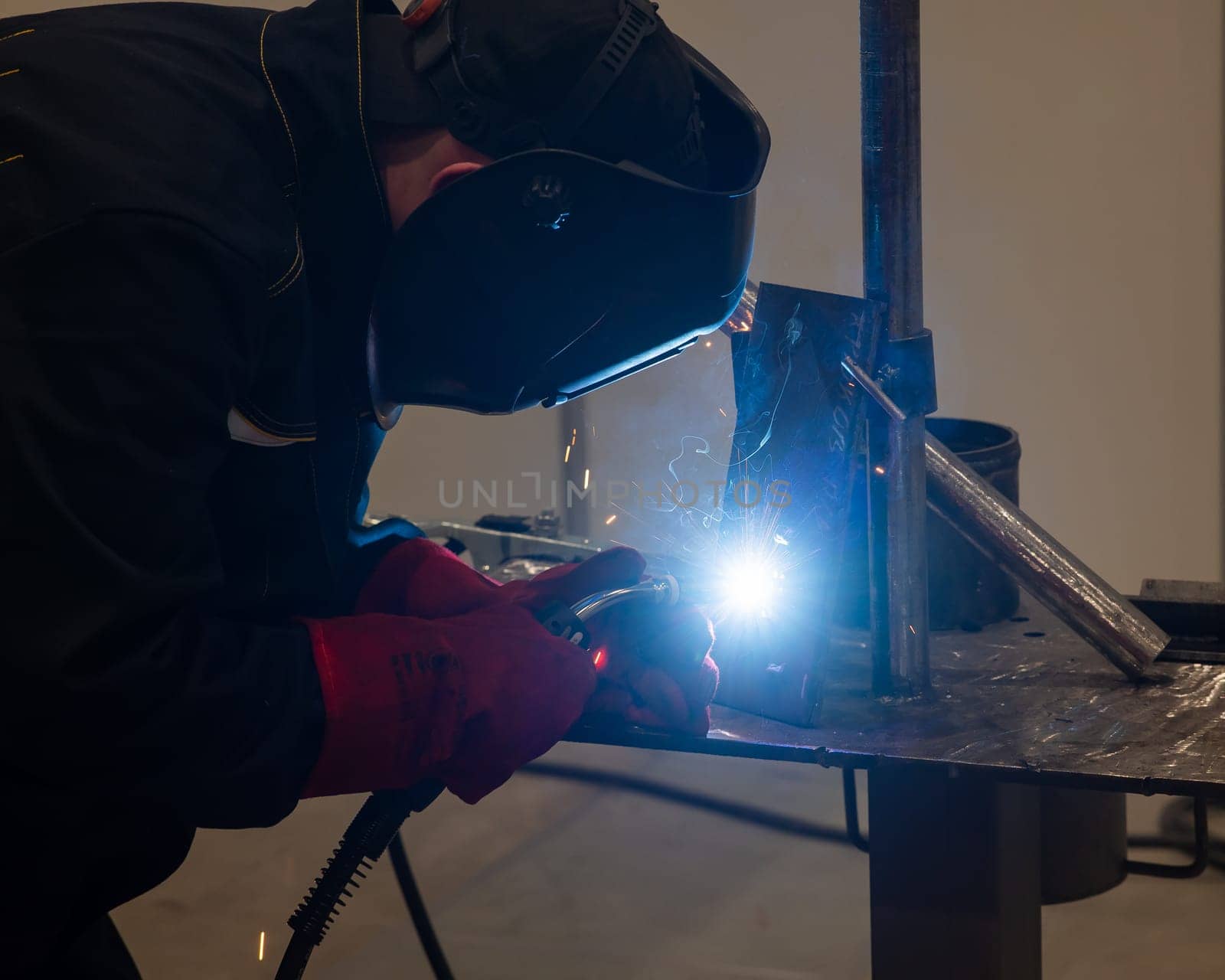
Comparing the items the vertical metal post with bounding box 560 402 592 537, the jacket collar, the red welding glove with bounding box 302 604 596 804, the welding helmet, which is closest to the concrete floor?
the vertical metal post with bounding box 560 402 592 537

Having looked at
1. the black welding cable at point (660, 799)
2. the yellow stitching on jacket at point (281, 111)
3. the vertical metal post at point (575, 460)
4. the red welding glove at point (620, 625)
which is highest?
the yellow stitching on jacket at point (281, 111)

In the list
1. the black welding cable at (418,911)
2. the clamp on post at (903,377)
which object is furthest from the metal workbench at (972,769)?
the black welding cable at (418,911)

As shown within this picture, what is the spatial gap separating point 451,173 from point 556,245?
0.37 ft

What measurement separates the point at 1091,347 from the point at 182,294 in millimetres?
2400

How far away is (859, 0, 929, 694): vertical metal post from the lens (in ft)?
4.28

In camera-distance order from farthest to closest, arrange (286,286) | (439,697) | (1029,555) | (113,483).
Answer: (1029,555), (439,697), (286,286), (113,483)

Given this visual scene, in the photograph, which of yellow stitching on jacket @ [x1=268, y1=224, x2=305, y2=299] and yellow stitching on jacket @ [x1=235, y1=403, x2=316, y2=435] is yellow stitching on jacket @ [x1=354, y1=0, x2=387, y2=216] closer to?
yellow stitching on jacket @ [x1=268, y1=224, x2=305, y2=299]

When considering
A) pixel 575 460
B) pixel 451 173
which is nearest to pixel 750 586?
pixel 451 173

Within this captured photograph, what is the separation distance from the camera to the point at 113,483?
2.95 ft

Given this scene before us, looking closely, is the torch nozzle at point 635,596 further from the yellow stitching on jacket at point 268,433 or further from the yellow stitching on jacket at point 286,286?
the yellow stitching on jacket at point 286,286

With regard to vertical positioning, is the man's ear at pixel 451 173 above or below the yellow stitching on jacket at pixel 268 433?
above

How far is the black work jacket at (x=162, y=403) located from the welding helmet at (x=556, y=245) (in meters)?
0.06

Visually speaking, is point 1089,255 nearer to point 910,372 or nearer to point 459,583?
point 910,372

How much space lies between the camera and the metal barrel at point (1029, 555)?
1.44 metres
